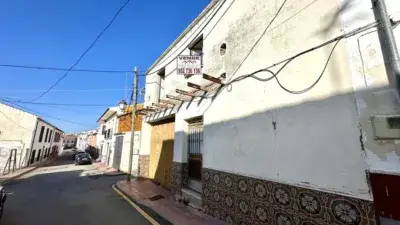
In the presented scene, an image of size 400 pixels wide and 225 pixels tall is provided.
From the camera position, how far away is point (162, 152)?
10.1 metres

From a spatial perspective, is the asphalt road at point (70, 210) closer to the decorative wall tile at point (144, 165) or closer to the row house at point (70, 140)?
the decorative wall tile at point (144, 165)

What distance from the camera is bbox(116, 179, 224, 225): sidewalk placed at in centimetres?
557

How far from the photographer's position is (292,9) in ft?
13.3

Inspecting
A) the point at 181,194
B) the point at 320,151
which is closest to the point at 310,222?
the point at 320,151

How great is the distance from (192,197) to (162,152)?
3702 mm

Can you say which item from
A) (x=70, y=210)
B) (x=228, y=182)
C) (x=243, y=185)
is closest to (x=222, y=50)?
(x=228, y=182)

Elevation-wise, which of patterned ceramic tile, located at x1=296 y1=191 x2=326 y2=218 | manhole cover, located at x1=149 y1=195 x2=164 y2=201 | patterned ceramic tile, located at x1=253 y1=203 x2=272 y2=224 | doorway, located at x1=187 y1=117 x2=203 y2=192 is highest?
doorway, located at x1=187 y1=117 x2=203 y2=192

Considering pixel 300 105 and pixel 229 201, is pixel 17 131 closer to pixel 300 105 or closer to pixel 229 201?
pixel 229 201

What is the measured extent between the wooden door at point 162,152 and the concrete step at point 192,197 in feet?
6.14

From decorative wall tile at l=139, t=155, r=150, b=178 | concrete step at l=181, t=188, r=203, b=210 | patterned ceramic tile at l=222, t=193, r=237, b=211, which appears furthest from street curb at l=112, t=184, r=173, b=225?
decorative wall tile at l=139, t=155, r=150, b=178

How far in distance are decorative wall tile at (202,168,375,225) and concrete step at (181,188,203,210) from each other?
49 cm

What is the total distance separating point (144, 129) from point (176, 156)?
175 inches

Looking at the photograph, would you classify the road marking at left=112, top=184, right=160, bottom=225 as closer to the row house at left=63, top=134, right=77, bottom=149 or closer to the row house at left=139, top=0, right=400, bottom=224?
the row house at left=139, top=0, right=400, bottom=224

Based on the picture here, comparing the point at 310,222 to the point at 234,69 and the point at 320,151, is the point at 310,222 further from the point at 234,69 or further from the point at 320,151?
the point at 234,69
